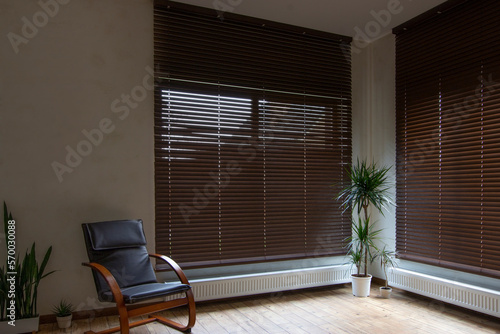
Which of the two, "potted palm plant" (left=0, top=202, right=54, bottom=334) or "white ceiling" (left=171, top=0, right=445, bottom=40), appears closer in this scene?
"potted palm plant" (left=0, top=202, right=54, bottom=334)

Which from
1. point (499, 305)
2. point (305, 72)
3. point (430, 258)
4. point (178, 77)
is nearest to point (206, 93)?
point (178, 77)

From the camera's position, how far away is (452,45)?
12.6 ft

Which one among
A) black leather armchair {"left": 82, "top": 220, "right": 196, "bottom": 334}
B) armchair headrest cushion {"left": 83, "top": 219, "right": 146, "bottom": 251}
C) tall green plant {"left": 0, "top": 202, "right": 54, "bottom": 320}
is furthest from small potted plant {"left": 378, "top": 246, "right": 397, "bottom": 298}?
tall green plant {"left": 0, "top": 202, "right": 54, "bottom": 320}

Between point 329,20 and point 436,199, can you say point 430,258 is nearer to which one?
point 436,199

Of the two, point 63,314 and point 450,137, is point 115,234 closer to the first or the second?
point 63,314

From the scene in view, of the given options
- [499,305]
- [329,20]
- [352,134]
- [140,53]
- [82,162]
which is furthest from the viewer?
[352,134]

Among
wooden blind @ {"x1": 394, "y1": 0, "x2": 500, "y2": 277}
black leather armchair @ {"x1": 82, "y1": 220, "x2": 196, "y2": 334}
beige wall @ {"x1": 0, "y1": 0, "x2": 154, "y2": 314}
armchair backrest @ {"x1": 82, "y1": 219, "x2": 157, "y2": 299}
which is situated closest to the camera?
black leather armchair @ {"x1": 82, "y1": 220, "x2": 196, "y2": 334}

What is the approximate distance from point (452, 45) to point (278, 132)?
203 centimetres

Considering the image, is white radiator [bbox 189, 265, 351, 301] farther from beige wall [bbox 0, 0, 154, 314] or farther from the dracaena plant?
beige wall [bbox 0, 0, 154, 314]

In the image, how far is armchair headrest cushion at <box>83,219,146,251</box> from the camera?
3.21 m

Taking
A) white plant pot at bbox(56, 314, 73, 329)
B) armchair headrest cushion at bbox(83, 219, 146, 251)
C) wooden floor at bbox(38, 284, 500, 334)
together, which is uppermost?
armchair headrest cushion at bbox(83, 219, 146, 251)

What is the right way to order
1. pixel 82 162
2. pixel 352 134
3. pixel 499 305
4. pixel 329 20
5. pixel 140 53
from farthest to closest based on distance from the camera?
pixel 352 134 → pixel 329 20 → pixel 140 53 → pixel 82 162 → pixel 499 305

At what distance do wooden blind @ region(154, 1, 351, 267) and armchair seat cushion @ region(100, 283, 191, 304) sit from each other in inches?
30.2

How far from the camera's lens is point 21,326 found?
9.82ft
